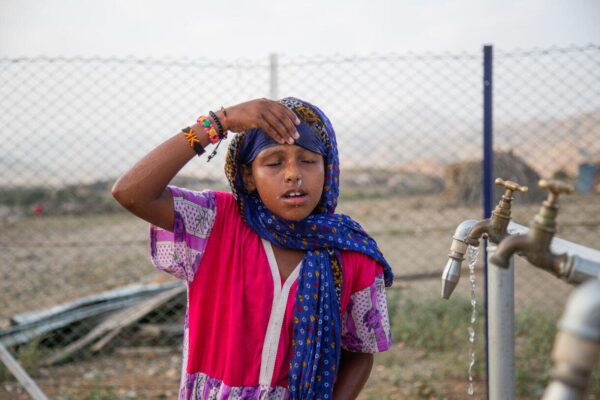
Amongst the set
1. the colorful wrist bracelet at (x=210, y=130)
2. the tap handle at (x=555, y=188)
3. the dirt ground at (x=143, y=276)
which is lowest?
the dirt ground at (x=143, y=276)

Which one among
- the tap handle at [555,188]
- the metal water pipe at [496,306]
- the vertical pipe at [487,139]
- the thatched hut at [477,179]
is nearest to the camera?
the tap handle at [555,188]

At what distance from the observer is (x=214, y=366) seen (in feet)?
5.28

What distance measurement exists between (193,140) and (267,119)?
0.20 m

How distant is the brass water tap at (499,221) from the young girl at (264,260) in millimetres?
374

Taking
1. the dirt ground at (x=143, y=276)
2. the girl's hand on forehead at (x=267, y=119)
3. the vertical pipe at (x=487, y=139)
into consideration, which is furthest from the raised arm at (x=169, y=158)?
the dirt ground at (x=143, y=276)

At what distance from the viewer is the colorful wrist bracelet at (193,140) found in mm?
1557

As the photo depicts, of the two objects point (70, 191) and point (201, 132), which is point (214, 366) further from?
point (70, 191)

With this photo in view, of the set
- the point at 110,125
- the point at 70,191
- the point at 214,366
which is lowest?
the point at 70,191

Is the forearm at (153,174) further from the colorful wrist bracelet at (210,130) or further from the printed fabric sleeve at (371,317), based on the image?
the printed fabric sleeve at (371,317)

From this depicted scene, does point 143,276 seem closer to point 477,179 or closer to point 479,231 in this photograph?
point 479,231

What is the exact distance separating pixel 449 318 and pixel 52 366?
Result: 2976 mm

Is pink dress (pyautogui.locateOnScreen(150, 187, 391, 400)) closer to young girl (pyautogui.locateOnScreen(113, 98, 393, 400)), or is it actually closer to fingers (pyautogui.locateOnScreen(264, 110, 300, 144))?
young girl (pyautogui.locateOnScreen(113, 98, 393, 400))

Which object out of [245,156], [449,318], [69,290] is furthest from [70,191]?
[245,156]

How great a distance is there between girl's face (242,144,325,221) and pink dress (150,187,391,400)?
0.39 ft
